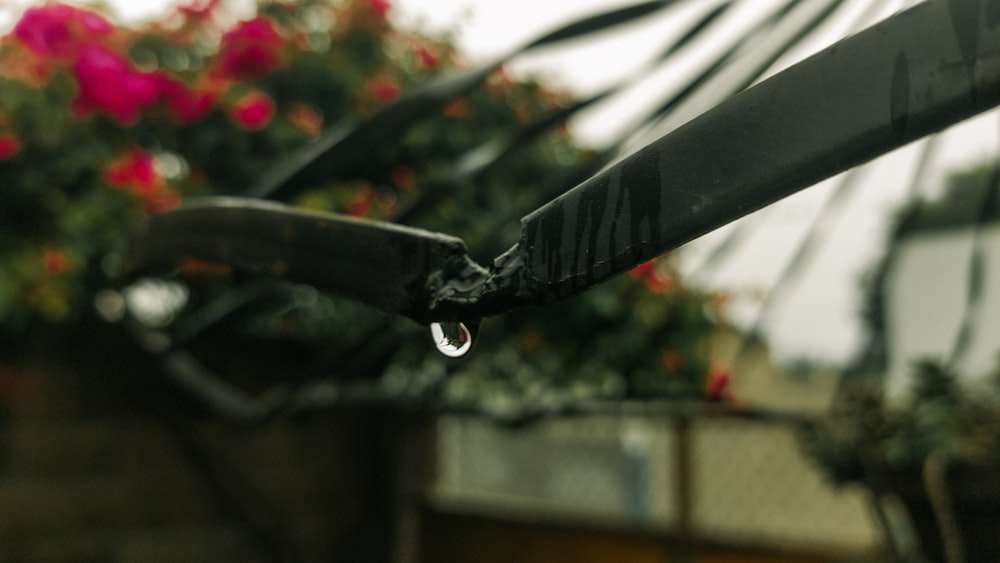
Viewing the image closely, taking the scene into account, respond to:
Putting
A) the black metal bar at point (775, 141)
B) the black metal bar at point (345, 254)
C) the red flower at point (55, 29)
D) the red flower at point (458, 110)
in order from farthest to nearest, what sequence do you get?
the red flower at point (458, 110) → the red flower at point (55, 29) → the black metal bar at point (345, 254) → the black metal bar at point (775, 141)

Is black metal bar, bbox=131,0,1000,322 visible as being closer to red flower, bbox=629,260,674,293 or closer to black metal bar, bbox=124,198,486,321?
black metal bar, bbox=124,198,486,321

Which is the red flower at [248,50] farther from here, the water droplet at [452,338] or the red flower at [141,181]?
the water droplet at [452,338]

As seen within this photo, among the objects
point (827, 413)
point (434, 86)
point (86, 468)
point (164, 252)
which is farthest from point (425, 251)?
point (86, 468)

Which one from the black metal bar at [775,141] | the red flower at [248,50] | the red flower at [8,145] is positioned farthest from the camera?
the red flower at [248,50]

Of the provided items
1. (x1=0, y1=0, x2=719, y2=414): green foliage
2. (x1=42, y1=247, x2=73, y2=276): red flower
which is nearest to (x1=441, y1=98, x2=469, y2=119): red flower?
(x1=0, y1=0, x2=719, y2=414): green foliage

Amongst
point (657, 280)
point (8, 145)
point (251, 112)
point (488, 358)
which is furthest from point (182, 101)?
point (657, 280)

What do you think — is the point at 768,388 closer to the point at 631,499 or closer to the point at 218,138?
the point at 631,499

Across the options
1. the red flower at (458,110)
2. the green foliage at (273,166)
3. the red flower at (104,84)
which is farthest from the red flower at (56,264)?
the red flower at (458,110)
